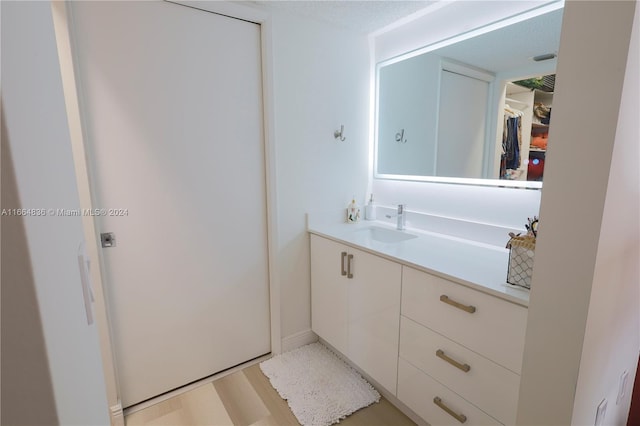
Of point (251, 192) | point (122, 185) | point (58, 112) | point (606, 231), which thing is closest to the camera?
point (58, 112)

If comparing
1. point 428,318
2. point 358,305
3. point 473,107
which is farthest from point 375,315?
point 473,107

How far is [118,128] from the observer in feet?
4.99

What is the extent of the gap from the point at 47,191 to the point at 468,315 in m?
1.36

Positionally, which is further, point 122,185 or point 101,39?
point 122,185

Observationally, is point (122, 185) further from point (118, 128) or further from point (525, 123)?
point (525, 123)

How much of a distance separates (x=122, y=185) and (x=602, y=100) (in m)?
1.85

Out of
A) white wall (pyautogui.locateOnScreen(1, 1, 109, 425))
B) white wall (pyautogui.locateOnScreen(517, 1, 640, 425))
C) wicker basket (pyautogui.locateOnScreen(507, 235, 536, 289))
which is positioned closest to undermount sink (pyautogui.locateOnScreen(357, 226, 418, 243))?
wicker basket (pyautogui.locateOnScreen(507, 235, 536, 289))

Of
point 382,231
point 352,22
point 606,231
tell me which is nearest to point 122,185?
point 382,231

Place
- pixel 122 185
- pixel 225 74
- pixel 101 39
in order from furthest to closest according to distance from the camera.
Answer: pixel 225 74
pixel 122 185
pixel 101 39

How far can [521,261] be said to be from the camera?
1.11m

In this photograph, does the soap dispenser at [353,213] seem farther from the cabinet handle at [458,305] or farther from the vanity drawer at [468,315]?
the cabinet handle at [458,305]

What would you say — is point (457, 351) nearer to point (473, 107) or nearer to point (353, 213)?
point (353, 213)

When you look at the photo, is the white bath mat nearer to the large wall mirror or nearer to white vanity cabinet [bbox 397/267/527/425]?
white vanity cabinet [bbox 397/267/527/425]

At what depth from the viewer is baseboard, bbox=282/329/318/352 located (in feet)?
7.26
